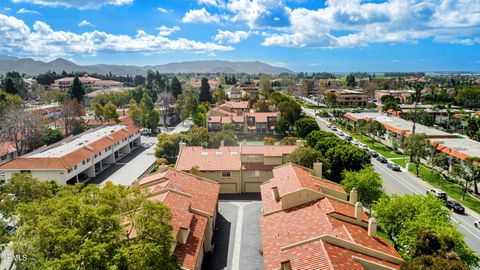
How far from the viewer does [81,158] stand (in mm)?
53688

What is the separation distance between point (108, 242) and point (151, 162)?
49270mm

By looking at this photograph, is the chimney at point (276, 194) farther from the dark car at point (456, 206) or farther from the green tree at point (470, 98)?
the green tree at point (470, 98)

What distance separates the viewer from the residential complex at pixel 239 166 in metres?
48.1

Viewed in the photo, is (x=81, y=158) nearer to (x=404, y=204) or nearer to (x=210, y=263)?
(x=210, y=263)

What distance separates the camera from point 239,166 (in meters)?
48.3

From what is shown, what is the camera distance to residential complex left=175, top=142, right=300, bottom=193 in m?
48.1

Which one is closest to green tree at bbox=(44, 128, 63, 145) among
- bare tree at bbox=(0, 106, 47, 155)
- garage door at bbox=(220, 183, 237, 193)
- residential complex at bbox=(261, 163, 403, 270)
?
bare tree at bbox=(0, 106, 47, 155)

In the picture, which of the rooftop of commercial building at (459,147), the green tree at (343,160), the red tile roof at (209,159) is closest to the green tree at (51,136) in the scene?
the red tile roof at (209,159)

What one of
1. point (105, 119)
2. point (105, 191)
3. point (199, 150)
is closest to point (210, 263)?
point (105, 191)

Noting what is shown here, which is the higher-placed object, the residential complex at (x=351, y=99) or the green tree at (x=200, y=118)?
the residential complex at (x=351, y=99)

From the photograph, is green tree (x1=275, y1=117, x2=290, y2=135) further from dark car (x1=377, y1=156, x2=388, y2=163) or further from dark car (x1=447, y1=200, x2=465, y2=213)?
dark car (x1=447, y1=200, x2=465, y2=213)

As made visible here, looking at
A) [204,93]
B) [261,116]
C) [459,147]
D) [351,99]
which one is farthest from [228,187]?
[351,99]

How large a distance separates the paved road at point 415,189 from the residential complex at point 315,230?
14.2 meters

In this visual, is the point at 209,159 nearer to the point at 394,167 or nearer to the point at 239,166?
the point at 239,166
